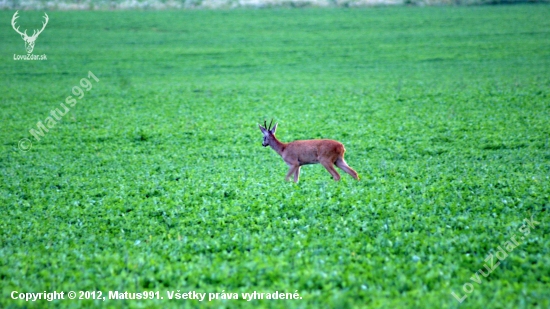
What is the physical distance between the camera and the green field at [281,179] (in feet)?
25.5

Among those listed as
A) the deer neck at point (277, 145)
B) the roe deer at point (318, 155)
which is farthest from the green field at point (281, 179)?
the deer neck at point (277, 145)

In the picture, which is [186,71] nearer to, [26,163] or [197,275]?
[26,163]

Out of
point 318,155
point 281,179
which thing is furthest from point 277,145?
point 318,155

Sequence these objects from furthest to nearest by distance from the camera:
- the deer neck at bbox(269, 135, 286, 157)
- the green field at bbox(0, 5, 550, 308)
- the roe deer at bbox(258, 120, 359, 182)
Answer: the deer neck at bbox(269, 135, 286, 157), the roe deer at bbox(258, 120, 359, 182), the green field at bbox(0, 5, 550, 308)

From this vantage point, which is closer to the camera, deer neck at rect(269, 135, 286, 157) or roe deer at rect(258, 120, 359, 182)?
roe deer at rect(258, 120, 359, 182)

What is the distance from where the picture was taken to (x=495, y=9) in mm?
52219

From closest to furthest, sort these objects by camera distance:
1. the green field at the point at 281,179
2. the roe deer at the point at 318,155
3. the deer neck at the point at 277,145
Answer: the green field at the point at 281,179, the roe deer at the point at 318,155, the deer neck at the point at 277,145

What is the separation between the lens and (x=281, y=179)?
45.9 ft

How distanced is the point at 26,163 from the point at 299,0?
44587 millimetres

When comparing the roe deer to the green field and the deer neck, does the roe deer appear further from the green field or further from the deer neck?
the green field

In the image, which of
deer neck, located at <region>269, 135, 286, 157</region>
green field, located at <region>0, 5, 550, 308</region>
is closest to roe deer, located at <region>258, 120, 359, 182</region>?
deer neck, located at <region>269, 135, 286, 157</region>

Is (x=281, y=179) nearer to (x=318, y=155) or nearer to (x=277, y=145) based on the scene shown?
(x=277, y=145)

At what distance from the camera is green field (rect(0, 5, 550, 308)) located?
7781 mm

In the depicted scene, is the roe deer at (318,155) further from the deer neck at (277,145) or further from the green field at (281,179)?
the green field at (281,179)
